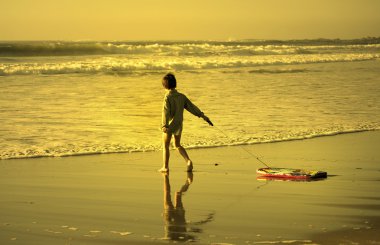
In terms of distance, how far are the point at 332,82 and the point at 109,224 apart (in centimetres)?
2336

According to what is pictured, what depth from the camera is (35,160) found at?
1259 centimetres

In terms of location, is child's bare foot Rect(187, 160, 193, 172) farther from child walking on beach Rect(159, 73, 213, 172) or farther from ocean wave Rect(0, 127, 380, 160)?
ocean wave Rect(0, 127, 380, 160)

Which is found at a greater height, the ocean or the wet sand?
the wet sand

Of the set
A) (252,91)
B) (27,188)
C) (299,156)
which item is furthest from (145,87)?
(27,188)

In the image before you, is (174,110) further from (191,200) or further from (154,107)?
(154,107)

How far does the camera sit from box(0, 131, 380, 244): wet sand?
7457 mm

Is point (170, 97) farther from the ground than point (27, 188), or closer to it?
farther from the ground

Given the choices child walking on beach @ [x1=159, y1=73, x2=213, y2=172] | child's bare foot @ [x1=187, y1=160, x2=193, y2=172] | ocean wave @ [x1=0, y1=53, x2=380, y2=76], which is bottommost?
ocean wave @ [x1=0, y1=53, x2=380, y2=76]

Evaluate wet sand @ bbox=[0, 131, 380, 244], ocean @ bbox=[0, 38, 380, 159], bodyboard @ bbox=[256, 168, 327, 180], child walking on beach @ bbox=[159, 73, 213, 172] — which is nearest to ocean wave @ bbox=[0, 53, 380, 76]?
ocean @ bbox=[0, 38, 380, 159]

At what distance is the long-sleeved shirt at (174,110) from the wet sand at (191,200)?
595 millimetres

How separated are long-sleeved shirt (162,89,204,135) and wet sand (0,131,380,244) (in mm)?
595

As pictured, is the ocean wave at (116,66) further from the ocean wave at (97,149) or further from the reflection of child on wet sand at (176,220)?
the reflection of child on wet sand at (176,220)

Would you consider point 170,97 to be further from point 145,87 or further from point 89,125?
point 145,87

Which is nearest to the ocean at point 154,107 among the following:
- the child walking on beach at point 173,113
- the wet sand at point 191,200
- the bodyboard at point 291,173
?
the wet sand at point 191,200
